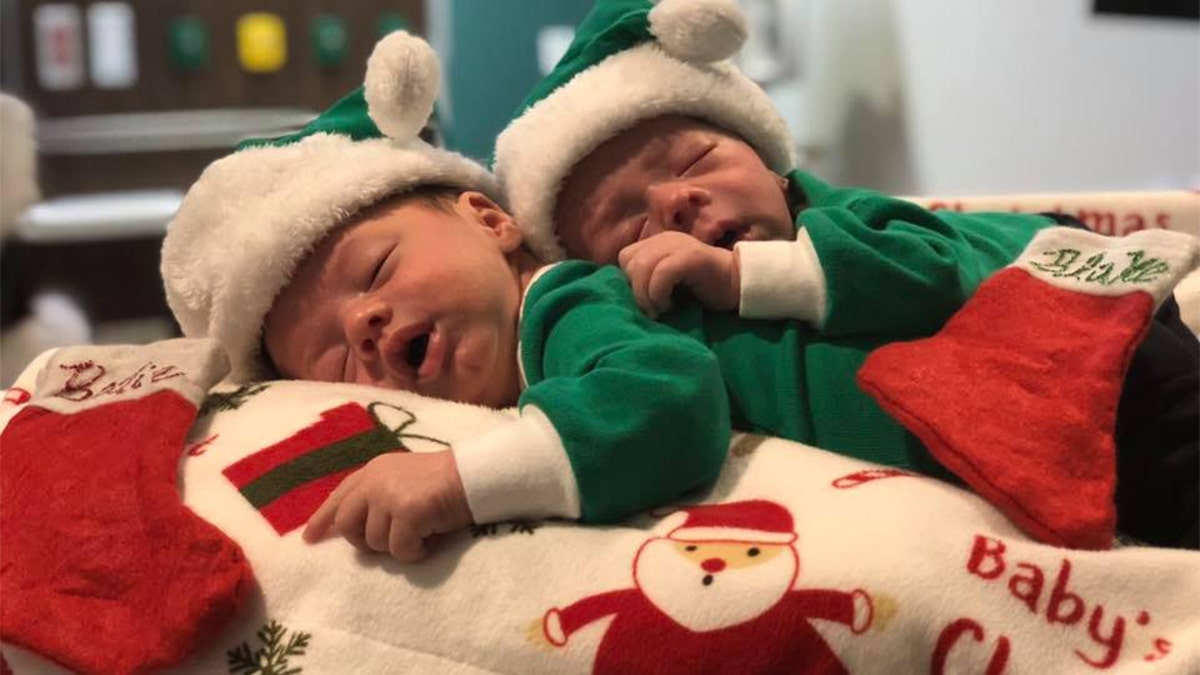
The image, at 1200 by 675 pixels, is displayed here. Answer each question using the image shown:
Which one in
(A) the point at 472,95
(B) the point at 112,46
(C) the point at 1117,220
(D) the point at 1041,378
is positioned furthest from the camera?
(A) the point at 472,95

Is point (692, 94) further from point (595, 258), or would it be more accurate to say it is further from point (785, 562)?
point (785, 562)

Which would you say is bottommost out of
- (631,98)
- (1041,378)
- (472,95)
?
(472,95)

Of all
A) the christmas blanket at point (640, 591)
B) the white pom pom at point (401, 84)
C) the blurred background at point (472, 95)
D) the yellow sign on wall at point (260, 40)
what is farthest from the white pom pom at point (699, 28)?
the yellow sign on wall at point (260, 40)

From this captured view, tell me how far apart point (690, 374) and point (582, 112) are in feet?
1.10

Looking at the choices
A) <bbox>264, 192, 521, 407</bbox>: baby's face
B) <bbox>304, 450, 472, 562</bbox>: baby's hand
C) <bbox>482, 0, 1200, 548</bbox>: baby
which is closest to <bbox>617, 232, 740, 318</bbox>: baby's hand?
<bbox>482, 0, 1200, 548</bbox>: baby

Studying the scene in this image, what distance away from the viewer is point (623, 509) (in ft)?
1.89

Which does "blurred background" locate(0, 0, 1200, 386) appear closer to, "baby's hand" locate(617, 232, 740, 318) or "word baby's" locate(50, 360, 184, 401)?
"word baby's" locate(50, 360, 184, 401)

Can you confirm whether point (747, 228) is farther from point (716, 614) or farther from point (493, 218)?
point (716, 614)

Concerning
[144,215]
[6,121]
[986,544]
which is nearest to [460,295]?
[986,544]

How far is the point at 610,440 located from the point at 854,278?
0.75 feet

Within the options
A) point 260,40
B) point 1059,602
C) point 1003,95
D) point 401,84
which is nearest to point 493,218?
point 401,84

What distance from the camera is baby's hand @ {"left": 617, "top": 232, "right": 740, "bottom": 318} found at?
722 millimetres

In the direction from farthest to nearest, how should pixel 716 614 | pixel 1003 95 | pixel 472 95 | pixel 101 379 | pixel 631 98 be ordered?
pixel 472 95, pixel 1003 95, pixel 631 98, pixel 101 379, pixel 716 614

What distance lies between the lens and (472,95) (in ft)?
8.73
